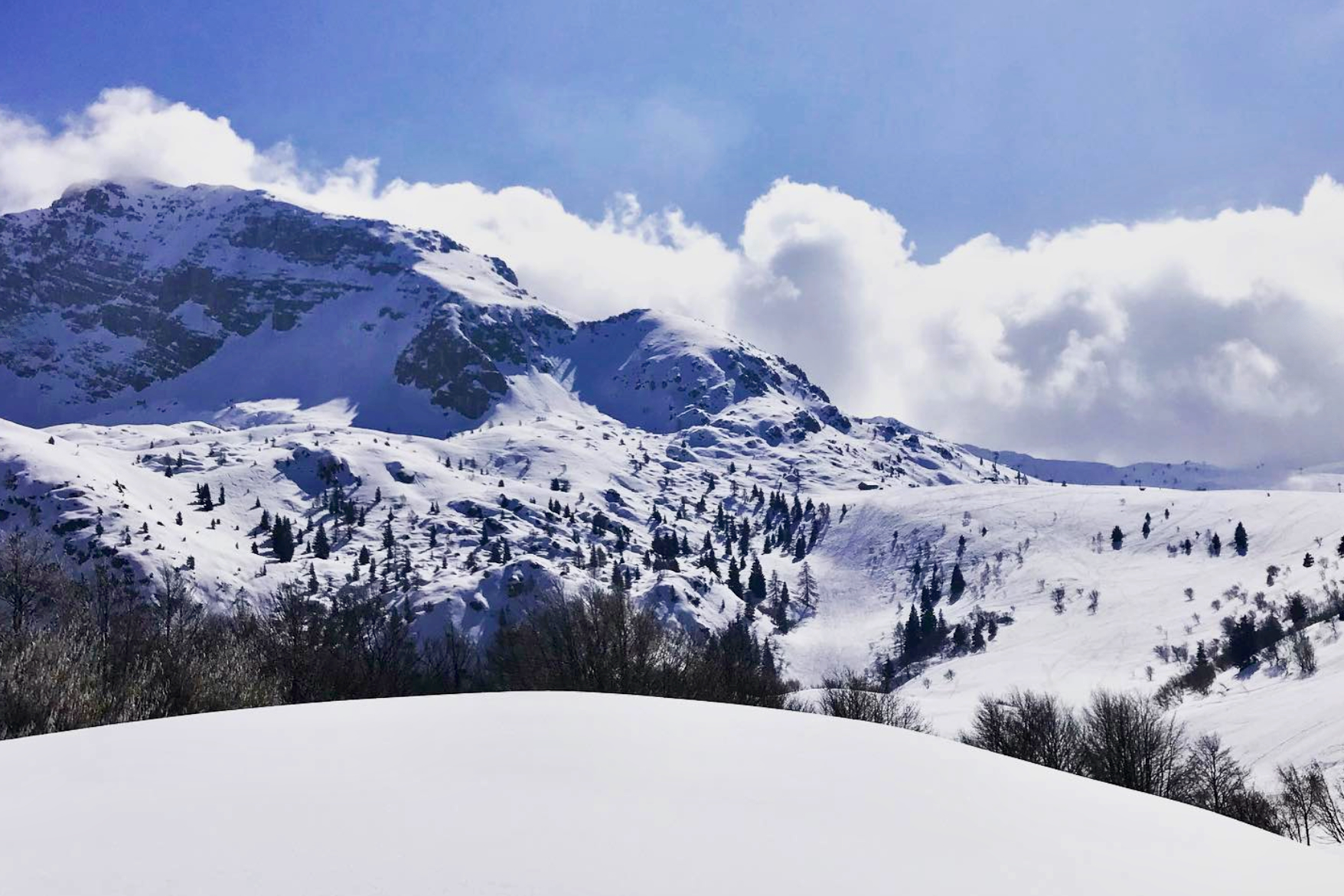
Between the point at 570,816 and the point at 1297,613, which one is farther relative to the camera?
the point at 1297,613

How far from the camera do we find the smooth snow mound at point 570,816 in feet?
28.6

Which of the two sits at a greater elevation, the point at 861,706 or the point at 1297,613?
the point at 1297,613

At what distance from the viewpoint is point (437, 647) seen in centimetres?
8638

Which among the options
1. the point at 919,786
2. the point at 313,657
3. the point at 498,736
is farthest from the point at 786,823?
the point at 313,657

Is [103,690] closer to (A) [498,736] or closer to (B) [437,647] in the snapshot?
(A) [498,736]

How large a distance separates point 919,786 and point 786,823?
3.04 m

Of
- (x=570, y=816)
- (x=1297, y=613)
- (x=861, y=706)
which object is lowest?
(x=861, y=706)

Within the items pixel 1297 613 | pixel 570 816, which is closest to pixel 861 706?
pixel 570 816

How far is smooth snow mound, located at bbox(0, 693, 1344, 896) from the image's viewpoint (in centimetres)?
871

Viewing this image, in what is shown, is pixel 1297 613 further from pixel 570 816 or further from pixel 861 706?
pixel 570 816

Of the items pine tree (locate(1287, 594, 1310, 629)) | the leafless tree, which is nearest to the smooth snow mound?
the leafless tree

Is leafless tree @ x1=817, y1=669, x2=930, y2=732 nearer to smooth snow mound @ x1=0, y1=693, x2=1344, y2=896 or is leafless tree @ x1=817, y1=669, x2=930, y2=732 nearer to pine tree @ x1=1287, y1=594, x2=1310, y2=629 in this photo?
smooth snow mound @ x1=0, y1=693, x2=1344, y2=896

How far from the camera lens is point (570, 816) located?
10.2m

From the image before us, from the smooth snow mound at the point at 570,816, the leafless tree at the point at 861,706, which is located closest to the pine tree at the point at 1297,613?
the leafless tree at the point at 861,706
